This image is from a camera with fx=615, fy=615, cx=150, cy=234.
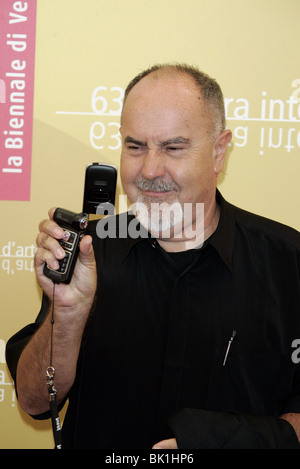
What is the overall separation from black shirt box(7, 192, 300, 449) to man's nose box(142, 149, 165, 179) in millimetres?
234

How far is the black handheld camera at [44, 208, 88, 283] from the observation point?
4.44 feet

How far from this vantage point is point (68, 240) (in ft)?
4.51

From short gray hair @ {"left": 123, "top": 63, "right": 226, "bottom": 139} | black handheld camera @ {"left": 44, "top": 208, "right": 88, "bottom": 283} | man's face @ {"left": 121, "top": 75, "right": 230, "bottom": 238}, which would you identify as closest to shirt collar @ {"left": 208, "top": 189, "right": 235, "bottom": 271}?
man's face @ {"left": 121, "top": 75, "right": 230, "bottom": 238}

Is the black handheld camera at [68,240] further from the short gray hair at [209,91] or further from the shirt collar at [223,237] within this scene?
the short gray hair at [209,91]

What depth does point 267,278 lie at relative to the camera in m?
1.74

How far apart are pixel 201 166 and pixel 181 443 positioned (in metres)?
0.77

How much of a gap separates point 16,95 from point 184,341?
1219 millimetres

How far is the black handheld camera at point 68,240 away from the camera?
135cm

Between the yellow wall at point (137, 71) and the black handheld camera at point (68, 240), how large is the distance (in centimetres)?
101

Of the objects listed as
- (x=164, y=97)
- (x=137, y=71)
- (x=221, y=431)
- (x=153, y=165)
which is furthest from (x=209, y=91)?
(x=221, y=431)

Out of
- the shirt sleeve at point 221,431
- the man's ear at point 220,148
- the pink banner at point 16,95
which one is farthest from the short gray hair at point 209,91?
the shirt sleeve at point 221,431

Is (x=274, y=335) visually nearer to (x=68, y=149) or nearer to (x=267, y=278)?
(x=267, y=278)

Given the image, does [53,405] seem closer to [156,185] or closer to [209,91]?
[156,185]

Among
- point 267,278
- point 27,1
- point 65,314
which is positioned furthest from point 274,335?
point 27,1
